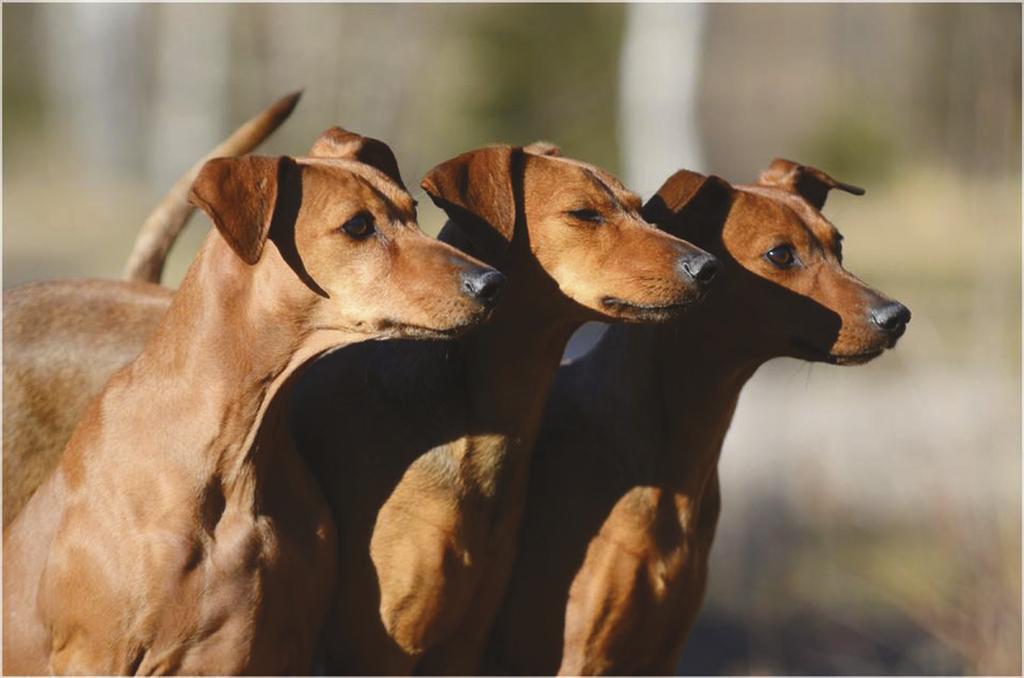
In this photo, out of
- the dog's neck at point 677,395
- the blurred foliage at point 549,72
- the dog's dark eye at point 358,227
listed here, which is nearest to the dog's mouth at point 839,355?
the dog's neck at point 677,395

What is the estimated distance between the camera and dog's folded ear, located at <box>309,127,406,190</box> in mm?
5090

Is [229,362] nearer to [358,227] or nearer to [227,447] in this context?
[227,447]

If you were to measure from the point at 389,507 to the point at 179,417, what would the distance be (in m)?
0.76

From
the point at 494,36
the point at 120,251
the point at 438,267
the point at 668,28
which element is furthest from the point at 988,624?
the point at 494,36

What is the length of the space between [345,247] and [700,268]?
1011 mm

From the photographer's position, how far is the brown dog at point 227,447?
181 inches

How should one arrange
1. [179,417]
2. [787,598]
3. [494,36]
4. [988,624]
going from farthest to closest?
1. [494,36]
2. [787,598]
3. [988,624]
4. [179,417]

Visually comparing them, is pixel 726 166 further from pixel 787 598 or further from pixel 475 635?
pixel 475 635

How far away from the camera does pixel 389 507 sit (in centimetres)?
523

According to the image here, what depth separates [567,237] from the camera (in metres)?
→ 5.09

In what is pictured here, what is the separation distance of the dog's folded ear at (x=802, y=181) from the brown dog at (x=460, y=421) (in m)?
0.91

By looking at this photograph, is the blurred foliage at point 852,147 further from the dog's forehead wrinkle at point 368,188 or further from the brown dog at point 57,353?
the dog's forehead wrinkle at point 368,188

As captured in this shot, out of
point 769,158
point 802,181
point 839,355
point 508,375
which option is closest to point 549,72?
point 769,158

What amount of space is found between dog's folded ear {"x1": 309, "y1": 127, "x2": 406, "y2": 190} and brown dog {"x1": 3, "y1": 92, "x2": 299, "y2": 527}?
0.79m
